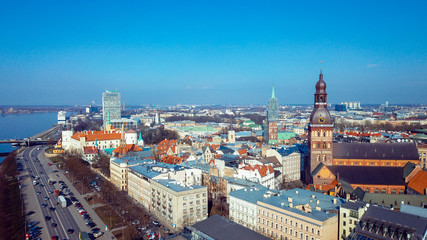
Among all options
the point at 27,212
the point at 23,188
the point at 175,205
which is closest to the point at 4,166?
the point at 23,188

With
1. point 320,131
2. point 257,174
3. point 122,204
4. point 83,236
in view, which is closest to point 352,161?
point 320,131

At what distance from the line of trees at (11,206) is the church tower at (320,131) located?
191 ft

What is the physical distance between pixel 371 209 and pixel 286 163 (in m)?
44.6

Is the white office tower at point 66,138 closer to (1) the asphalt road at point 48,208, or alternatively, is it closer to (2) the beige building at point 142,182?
(1) the asphalt road at point 48,208

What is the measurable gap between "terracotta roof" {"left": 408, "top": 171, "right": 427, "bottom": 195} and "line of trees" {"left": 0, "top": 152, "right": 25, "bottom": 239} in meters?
69.6

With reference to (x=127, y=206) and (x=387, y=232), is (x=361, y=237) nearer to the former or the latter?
(x=387, y=232)

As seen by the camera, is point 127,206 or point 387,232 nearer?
point 387,232

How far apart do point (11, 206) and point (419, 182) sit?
81373 millimetres

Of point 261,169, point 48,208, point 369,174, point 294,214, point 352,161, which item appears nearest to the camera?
point 294,214

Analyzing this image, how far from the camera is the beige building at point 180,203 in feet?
178

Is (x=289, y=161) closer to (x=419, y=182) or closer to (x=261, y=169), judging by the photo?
(x=261, y=169)

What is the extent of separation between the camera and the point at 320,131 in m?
68.8

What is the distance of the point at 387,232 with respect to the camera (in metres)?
36.9

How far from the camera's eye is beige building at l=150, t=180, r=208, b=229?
54344mm
